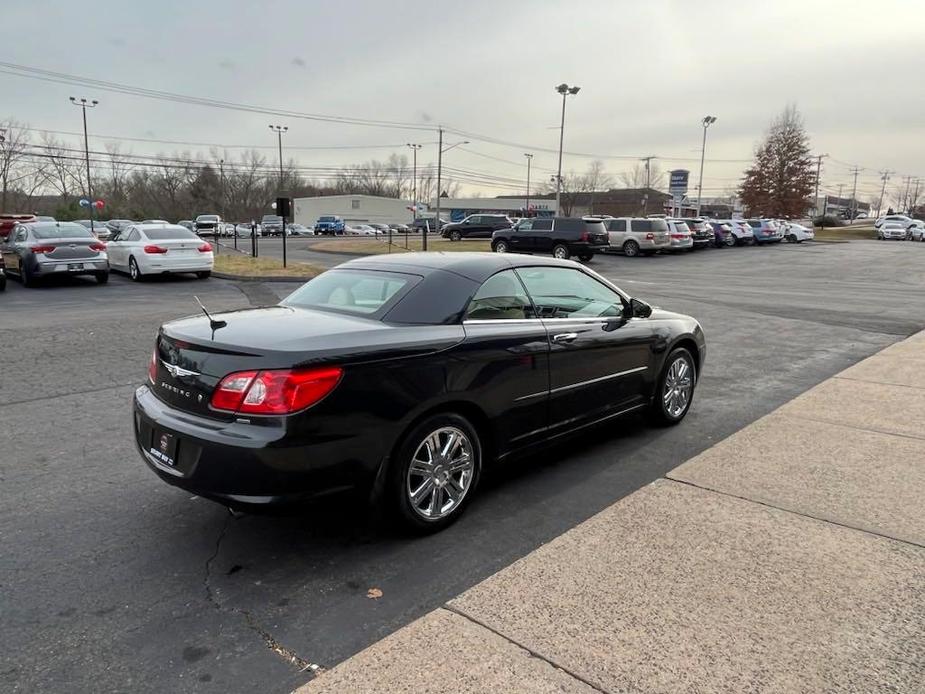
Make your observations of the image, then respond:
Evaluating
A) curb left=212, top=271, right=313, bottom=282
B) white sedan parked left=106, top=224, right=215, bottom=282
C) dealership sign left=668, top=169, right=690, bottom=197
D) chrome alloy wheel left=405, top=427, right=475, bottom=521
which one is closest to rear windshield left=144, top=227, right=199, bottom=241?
white sedan parked left=106, top=224, right=215, bottom=282

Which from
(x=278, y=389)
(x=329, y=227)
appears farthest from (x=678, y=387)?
(x=329, y=227)

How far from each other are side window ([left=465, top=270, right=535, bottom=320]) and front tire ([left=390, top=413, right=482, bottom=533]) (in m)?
0.70

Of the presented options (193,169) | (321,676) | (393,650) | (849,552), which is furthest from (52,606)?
(193,169)

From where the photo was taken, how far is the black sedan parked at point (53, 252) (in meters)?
15.0

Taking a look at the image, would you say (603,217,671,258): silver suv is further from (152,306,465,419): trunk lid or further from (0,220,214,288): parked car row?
(152,306,465,419): trunk lid

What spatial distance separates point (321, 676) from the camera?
2.43m

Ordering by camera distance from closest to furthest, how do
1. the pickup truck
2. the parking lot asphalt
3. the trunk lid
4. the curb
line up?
the parking lot asphalt, the trunk lid, the curb, the pickup truck

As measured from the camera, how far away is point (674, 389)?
5.59m

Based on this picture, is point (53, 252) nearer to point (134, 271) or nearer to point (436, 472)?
point (134, 271)

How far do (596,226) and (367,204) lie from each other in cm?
7878

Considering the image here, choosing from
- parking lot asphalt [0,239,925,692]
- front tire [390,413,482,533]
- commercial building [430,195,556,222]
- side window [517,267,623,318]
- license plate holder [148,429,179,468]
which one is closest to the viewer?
parking lot asphalt [0,239,925,692]

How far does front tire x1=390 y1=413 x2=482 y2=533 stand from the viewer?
3.39 m

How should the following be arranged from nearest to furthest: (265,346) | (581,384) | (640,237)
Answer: (265,346)
(581,384)
(640,237)

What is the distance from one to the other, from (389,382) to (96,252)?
→ 599 inches
